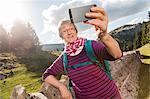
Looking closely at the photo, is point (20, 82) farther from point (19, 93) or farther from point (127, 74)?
point (127, 74)

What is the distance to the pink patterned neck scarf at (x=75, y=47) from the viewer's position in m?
4.77

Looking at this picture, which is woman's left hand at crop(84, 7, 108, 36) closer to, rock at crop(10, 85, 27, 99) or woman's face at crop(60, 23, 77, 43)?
woman's face at crop(60, 23, 77, 43)

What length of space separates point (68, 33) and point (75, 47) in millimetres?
291

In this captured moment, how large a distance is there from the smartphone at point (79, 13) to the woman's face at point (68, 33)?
2.78 feet

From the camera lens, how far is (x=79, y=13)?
12.8 ft

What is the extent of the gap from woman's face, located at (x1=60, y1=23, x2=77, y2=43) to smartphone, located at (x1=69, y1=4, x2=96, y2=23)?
0.85 m

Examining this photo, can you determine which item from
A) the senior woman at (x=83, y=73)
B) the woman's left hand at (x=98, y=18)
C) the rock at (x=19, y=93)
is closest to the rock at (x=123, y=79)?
the rock at (x=19, y=93)

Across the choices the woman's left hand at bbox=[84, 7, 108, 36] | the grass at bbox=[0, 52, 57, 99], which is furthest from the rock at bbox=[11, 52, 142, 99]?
the grass at bbox=[0, 52, 57, 99]

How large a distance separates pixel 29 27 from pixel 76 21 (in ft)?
383

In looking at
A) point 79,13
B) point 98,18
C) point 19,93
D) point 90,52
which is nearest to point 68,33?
point 90,52

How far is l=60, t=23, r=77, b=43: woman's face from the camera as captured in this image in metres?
4.89

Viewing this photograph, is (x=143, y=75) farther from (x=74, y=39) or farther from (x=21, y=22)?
(x=21, y=22)

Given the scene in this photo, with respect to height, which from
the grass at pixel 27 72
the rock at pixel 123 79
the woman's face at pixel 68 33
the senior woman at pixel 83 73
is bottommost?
the grass at pixel 27 72

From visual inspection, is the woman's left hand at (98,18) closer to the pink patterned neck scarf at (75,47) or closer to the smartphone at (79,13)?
the smartphone at (79,13)
